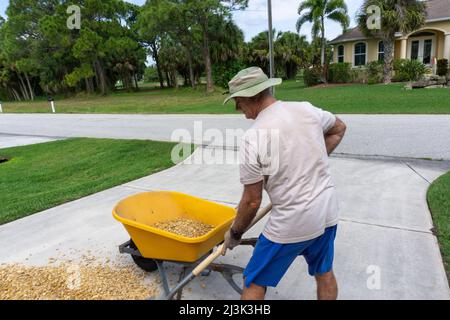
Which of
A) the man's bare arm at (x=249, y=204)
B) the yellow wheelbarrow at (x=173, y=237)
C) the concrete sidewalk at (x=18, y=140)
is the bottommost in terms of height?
the concrete sidewalk at (x=18, y=140)

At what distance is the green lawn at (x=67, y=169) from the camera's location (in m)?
5.33

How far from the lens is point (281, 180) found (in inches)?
78.5

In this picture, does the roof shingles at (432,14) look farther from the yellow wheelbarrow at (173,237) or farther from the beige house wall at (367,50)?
the yellow wheelbarrow at (173,237)

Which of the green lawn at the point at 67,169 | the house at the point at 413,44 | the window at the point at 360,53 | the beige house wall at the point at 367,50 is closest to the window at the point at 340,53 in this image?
the house at the point at 413,44

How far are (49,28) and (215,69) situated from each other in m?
15.2

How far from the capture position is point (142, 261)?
10.2ft

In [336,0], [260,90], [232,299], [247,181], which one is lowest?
[232,299]

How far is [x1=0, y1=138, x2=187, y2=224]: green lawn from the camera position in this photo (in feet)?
17.5

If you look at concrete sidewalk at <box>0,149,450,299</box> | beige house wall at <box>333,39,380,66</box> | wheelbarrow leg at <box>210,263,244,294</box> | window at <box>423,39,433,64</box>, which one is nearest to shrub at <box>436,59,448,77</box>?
window at <box>423,39,433,64</box>

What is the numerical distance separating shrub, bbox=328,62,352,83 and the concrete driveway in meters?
15.4

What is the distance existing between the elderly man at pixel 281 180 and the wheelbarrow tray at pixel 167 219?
0.54 m

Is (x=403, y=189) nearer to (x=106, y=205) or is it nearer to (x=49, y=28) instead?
(x=106, y=205)

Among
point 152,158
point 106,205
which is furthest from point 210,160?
point 106,205
